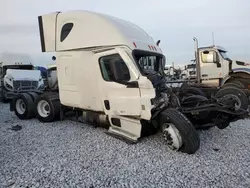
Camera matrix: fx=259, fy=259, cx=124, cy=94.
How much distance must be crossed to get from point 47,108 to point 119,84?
335cm

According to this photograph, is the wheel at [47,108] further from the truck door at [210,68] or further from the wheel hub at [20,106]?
the truck door at [210,68]

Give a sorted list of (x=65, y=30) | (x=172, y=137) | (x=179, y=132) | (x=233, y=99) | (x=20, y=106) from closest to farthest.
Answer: (x=179, y=132) < (x=172, y=137) < (x=233, y=99) < (x=65, y=30) < (x=20, y=106)

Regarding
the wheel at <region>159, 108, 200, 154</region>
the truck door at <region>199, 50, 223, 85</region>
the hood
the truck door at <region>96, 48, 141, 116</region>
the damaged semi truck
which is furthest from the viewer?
the hood

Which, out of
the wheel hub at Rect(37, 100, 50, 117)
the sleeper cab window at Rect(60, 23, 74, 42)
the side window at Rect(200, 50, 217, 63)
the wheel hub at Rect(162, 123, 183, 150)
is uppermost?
the sleeper cab window at Rect(60, 23, 74, 42)

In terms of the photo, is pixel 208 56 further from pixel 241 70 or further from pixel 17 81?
pixel 17 81

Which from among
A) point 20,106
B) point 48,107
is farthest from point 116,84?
point 20,106

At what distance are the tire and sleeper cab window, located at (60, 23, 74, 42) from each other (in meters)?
1.90

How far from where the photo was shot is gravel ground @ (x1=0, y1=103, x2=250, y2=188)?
3.94 meters

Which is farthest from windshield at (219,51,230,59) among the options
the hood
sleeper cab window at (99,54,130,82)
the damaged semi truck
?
the hood

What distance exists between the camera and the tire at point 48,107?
25.7 feet

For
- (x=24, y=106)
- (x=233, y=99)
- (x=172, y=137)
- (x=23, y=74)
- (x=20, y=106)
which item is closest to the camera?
(x=172, y=137)

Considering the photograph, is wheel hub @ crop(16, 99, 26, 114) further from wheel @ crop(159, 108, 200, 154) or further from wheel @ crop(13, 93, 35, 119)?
wheel @ crop(159, 108, 200, 154)

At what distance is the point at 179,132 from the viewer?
500cm

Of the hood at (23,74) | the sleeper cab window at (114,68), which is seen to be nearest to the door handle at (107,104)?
the sleeper cab window at (114,68)
